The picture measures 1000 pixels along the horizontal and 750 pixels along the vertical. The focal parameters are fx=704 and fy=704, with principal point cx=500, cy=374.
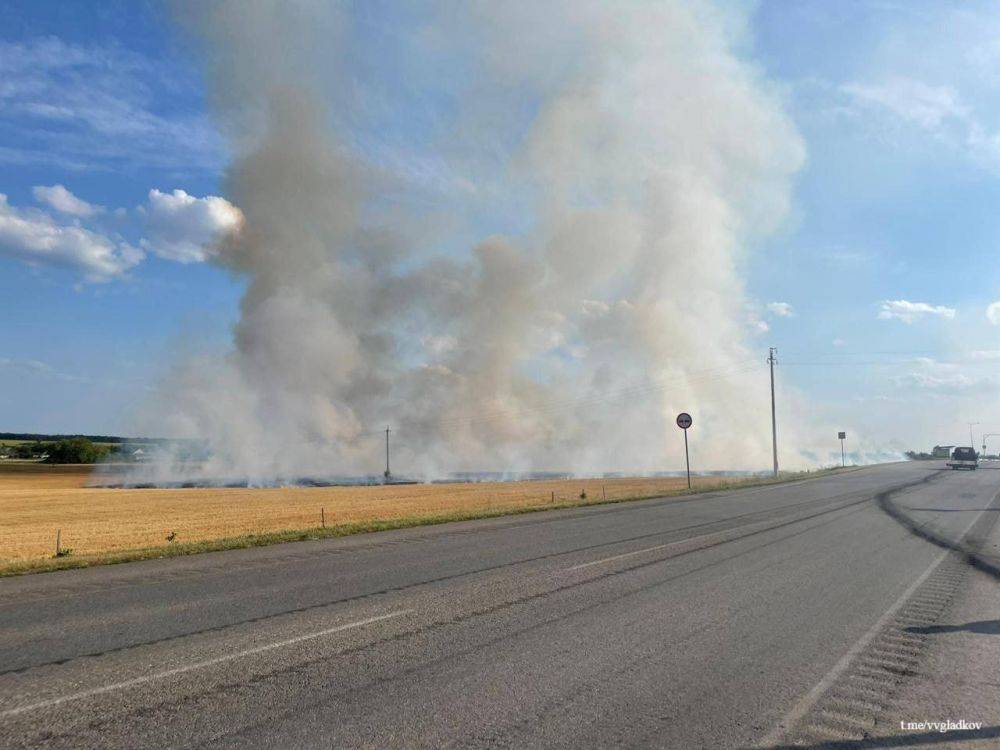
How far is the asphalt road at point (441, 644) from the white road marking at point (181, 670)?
0.08 feet

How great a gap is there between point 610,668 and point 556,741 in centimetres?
147

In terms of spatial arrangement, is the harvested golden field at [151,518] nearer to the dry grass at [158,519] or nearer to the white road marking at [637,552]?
the dry grass at [158,519]

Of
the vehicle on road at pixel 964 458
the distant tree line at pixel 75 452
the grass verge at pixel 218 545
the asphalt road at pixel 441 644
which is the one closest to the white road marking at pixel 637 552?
the asphalt road at pixel 441 644

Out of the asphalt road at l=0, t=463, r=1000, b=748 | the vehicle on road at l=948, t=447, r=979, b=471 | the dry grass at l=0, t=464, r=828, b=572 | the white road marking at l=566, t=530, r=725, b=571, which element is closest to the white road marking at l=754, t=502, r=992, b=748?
the asphalt road at l=0, t=463, r=1000, b=748

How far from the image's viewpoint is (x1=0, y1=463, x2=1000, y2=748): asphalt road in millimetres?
4391

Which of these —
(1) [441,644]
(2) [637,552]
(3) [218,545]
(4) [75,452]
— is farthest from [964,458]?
(4) [75,452]

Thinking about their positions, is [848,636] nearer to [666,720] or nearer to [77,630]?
[666,720]

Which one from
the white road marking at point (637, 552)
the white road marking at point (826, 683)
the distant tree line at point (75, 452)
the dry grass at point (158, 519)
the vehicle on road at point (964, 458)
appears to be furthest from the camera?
the distant tree line at point (75, 452)

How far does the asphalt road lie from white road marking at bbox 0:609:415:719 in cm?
3

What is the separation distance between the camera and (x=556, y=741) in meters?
4.17

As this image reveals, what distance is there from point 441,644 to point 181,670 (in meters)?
2.09

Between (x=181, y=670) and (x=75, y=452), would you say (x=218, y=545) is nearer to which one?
(x=181, y=670)

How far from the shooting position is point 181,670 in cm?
542

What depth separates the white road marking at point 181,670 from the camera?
4.65 metres
